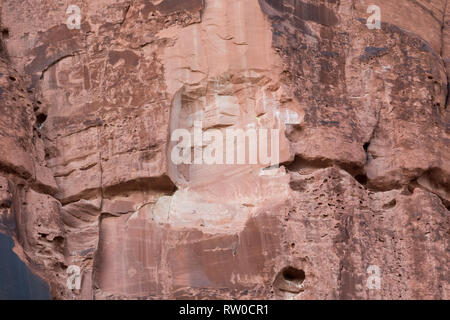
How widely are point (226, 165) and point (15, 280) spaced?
374cm

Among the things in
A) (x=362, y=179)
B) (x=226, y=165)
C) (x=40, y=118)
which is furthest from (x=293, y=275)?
(x=40, y=118)

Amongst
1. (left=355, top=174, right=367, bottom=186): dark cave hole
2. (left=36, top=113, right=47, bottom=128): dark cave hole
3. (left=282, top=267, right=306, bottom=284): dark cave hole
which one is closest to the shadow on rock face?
(left=36, top=113, right=47, bottom=128): dark cave hole

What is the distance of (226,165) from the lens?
57.8ft

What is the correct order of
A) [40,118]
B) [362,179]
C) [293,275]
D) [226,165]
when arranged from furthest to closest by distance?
1. [40,118]
2. [362,179]
3. [226,165]
4. [293,275]

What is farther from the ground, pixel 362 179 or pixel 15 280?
pixel 362 179

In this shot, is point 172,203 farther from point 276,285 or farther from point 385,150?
point 385,150

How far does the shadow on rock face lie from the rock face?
0.92ft

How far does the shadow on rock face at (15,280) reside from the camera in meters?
16.0

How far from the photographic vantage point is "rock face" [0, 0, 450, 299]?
16.8 meters

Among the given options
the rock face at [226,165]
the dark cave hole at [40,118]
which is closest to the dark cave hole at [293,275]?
the rock face at [226,165]

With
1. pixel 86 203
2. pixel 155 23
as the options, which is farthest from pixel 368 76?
pixel 86 203

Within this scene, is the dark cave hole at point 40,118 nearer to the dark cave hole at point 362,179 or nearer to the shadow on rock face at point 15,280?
the shadow on rock face at point 15,280

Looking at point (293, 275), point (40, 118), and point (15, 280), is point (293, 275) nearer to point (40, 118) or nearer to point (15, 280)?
point (15, 280)

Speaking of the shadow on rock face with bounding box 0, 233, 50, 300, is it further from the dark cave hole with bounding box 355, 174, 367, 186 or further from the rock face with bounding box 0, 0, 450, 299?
the dark cave hole with bounding box 355, 174, 367, 186
